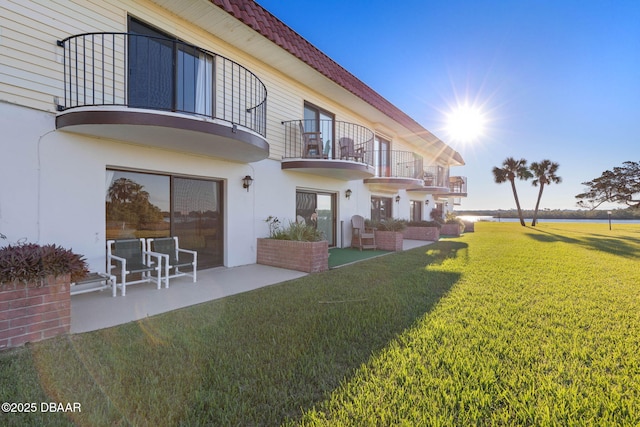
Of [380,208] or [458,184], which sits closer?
[380,208]

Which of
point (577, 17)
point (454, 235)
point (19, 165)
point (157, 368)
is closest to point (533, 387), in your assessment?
point (157, 368)

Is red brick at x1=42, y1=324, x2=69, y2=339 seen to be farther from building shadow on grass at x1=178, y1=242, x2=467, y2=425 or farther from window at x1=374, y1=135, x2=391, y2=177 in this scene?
window at x1=374, y1=135, x2=391, y2=177

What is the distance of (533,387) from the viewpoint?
2.43m

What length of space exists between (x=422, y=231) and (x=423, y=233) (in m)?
0.12

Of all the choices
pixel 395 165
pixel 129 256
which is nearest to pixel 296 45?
pixel 129 256

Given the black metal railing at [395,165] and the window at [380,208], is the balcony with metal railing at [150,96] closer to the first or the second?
the black metal railing at [395,165]

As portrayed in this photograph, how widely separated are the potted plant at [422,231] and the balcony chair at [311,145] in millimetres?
7549

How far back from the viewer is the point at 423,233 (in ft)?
50.0

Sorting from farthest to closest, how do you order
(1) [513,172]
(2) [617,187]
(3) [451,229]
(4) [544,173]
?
(4) [544,173] → (1) [513,172] → (2) [617,187] → (3) [451,229]

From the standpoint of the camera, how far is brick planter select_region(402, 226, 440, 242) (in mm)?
14930

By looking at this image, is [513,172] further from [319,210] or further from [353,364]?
[353,364]

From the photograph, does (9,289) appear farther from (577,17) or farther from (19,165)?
(577,17)

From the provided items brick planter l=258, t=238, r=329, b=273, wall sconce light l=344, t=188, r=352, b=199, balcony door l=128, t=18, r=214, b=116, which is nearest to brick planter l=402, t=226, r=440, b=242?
wall sconce light l=344, t=188, r=352, b=199

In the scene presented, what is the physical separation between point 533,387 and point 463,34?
11.9 m
